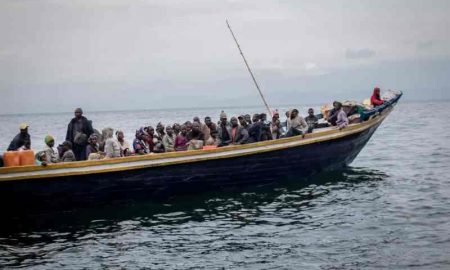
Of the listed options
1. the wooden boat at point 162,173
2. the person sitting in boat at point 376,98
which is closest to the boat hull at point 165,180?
the wooden boat at point 162,173

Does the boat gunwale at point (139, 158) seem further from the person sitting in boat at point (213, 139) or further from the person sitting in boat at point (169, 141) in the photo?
the person sitting in boat at point (169, 141)

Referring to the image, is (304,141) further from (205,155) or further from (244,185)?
(205,155)

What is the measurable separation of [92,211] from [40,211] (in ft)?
3.88

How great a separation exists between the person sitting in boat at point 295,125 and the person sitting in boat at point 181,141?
3.06 metres

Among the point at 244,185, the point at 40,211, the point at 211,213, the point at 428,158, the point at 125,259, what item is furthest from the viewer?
the point at 428,158

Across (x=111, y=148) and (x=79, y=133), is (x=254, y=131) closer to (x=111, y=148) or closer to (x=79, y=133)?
(x=111, y=148)

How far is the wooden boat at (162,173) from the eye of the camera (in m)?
11.5

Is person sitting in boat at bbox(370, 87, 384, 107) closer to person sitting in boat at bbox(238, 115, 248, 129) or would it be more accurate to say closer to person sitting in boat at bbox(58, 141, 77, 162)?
person sitting in boat at bbox(238, 115, 248, 129)

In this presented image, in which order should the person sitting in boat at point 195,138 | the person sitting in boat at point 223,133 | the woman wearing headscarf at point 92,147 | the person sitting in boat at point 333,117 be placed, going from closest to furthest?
the woman wearing headscarf at point 92,147 < the person sitting in boat at point 195,138 < the person sitting in boat at point 223,133 < the person sitting in boat at point 333,117

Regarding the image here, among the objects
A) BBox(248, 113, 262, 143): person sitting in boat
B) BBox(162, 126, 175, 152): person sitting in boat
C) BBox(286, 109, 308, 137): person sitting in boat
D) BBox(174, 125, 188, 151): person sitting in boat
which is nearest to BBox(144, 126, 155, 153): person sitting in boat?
BBox(162, 126, 175, 152): person sitting in boat

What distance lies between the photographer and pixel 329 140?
51.6 feet

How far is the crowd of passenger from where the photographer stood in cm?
1243

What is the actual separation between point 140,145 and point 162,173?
109 centimetres

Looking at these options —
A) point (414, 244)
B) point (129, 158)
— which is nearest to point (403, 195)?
point (414, 244)
